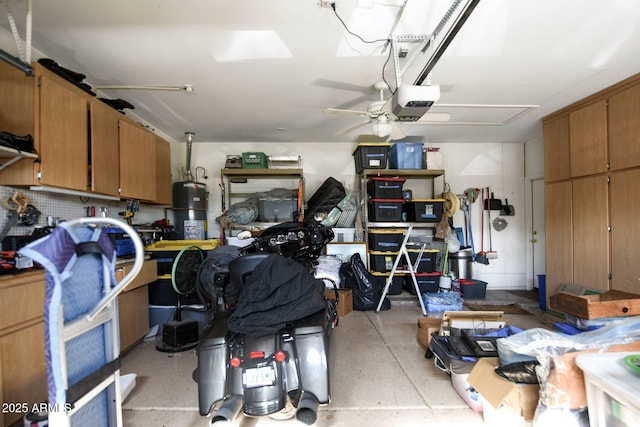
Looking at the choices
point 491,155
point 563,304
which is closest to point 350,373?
point 563,304

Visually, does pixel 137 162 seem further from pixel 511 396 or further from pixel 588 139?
pixel 588 139

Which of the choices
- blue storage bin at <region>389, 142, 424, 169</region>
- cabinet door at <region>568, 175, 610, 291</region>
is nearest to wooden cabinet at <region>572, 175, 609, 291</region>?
cabinet door at <region>568, 175, 610, 291</region>

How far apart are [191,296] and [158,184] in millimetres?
1470

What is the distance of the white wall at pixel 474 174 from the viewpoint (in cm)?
455

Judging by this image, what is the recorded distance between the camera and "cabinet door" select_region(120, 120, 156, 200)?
2.67 m

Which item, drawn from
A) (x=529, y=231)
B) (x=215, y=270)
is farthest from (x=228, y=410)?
(x=529, y=231)

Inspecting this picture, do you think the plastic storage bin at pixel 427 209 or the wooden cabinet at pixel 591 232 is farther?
the plastic storage bin at pixel 427 209

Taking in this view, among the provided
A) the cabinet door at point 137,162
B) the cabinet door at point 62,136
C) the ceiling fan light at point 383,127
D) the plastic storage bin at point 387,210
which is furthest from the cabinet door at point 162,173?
the plastic storage bin at point 387,210

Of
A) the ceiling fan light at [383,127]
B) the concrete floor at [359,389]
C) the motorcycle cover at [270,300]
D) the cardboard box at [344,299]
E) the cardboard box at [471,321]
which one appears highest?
the ceiling fan light at [383,127]

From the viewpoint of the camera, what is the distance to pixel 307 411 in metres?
1.31

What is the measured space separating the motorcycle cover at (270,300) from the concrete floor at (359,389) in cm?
71

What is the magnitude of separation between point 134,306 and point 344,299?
7.65 feet

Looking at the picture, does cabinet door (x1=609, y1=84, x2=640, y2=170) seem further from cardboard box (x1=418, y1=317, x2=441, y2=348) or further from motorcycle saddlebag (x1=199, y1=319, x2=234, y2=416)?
motorcycle saddlebag (x1=199, y1=319, x2=234, y2=416)

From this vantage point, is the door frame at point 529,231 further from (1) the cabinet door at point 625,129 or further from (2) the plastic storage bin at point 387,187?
(2) the plastic storage bin at point 387,187
